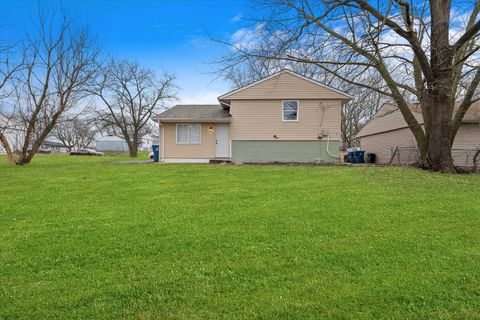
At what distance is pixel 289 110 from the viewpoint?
17109 millimetres

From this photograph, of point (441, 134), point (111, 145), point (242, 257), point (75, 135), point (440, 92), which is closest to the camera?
point (242, 257)

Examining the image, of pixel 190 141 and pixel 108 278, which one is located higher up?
pixel 190 141

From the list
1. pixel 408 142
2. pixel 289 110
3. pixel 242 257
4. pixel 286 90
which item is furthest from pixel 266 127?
pixel 242 257

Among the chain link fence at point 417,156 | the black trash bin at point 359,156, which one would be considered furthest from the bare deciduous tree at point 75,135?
the chain link fence at point 417,156

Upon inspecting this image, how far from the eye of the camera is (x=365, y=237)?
167 inches

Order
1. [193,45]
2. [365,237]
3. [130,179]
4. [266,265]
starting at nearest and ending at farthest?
[266,265] → [365,237] → [130,179] → [193,45]

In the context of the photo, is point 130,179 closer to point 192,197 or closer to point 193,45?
point 192,197

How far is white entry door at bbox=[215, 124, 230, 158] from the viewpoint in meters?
17.4

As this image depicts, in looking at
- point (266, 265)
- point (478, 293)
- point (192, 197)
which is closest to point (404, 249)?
point (478, 293)

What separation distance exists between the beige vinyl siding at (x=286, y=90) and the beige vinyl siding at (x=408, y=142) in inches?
271

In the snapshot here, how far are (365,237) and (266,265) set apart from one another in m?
1.69

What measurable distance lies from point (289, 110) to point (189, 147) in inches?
239

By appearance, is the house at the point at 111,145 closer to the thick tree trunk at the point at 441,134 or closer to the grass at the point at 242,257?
the grass at the point at 242,257

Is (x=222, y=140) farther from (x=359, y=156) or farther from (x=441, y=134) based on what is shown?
(x=359, y=156)
